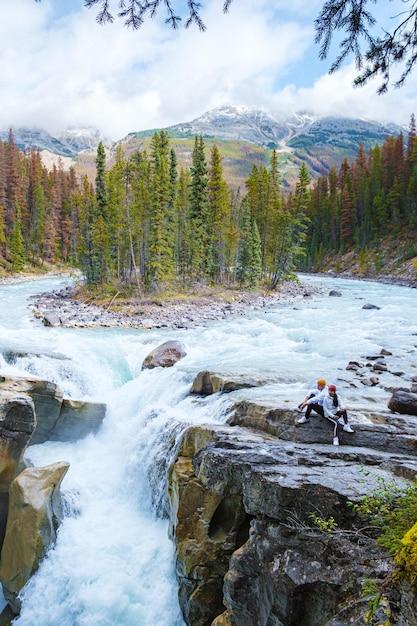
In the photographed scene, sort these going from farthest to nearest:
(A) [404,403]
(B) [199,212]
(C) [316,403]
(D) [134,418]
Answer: (B) [199,212]
(D) [134,418]
(A) [404,403]
(C) [316,403]

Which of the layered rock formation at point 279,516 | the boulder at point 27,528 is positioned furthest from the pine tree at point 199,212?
the boulder at point 27,528

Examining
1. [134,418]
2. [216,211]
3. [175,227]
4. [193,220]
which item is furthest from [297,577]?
[175,227]

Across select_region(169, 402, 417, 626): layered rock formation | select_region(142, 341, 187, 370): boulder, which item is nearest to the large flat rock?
select_region(169, 402, 417, 626): layered rock formation

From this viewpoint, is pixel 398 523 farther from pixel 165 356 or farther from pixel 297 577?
pixel 165 356

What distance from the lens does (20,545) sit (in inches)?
420

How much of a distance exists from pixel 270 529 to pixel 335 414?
11.5ft

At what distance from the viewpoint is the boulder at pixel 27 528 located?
10.4 meters

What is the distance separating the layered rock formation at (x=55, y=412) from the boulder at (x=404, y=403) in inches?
370

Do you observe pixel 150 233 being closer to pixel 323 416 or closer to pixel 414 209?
pixel 323 416

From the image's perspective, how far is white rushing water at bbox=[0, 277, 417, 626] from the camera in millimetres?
10062

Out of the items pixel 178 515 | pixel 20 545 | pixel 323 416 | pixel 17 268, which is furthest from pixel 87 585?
pixel 17 268

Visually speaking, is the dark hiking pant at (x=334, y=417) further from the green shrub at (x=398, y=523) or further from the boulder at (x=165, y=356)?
the boulder at (x=165, y=356)

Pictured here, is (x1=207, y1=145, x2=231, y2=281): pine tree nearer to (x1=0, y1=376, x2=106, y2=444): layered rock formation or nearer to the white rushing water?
the white rushing water

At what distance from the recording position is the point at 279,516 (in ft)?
23.2
